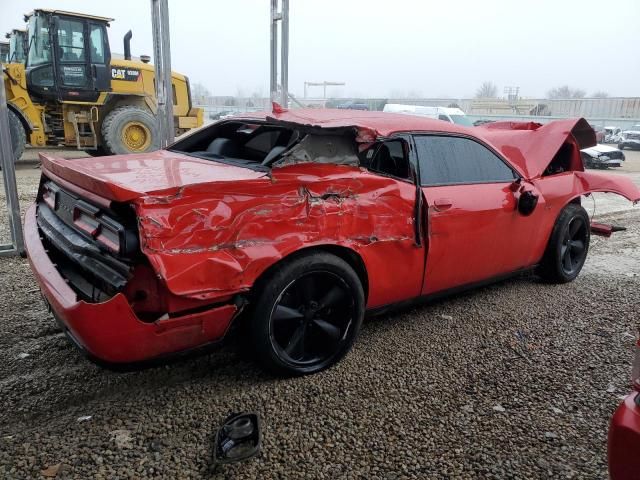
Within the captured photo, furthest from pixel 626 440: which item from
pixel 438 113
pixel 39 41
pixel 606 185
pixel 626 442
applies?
pixel 438 113

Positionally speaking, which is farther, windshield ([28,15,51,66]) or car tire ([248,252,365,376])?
windshield ([28,15,51,66])

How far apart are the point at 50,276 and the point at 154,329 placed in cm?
69

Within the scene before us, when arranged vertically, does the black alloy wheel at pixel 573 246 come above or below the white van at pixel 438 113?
below

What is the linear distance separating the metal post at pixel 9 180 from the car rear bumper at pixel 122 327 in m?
2.61

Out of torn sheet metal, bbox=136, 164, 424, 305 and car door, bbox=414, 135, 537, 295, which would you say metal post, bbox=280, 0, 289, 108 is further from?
torn sheet metal, bbox=136, 164, 424, 305

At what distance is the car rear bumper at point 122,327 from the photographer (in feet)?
6.91

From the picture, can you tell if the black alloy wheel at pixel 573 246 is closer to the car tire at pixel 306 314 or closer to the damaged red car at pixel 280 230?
the damaged red car at pixel 280 230

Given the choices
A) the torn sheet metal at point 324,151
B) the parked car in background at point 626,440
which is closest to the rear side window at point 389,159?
the torn sheet metal at point 324,151

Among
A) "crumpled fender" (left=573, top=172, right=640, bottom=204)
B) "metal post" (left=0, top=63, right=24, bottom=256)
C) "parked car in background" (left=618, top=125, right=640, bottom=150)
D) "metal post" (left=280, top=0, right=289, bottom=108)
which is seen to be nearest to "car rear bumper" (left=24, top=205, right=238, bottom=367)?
"metal post" (left=0, top=63, right=24, bottom=256)

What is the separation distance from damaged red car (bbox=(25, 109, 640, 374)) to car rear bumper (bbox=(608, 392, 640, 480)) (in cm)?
149

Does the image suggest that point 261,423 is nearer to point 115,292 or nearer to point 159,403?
point 159,403

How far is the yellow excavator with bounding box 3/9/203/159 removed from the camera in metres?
9.84

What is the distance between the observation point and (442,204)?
10.5 ft

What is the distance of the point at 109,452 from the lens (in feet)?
7.16
